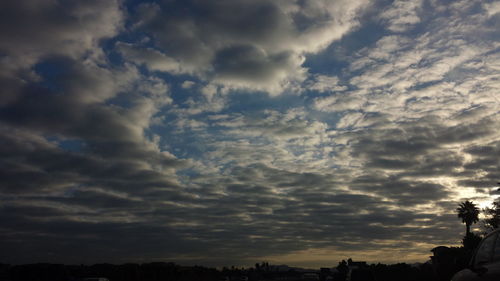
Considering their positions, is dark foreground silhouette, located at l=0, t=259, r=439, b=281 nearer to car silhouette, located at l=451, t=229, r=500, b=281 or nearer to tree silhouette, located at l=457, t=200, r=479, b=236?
tree silhouette, located at l=457, t=200, r=479, b=236

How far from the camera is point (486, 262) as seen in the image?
6.39 metres

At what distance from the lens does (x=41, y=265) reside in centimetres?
10906

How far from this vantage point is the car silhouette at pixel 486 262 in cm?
597

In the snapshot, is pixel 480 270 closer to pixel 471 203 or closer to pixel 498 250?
pixel 498 250

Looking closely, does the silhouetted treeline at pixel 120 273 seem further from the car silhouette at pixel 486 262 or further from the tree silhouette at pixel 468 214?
the car silhouette at pixel 486 262

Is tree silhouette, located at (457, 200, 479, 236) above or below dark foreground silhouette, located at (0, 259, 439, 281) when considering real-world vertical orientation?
above

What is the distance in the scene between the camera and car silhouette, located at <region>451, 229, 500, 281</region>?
5.97 metres

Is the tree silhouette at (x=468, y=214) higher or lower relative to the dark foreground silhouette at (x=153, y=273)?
higher

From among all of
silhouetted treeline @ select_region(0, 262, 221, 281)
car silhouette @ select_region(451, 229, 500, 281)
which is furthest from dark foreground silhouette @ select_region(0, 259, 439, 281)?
car silhouette @ select_region(451, 229, 500, 281)

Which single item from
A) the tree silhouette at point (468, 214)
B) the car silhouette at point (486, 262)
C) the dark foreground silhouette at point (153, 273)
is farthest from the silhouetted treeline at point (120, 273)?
the car silhouette at point (486, 262)

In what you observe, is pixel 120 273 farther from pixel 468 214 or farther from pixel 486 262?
pixel 486 262

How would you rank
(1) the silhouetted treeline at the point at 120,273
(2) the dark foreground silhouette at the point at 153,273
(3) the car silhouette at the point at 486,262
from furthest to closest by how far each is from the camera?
1. (1) the silhouetted treeline at the point at 120,273
2. (2) the dark foreground silhouette at the point at 153,273
3. (3) the car silhouette at the point at 486,262

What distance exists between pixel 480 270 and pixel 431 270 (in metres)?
70.0

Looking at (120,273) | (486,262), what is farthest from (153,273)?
(486,262)
